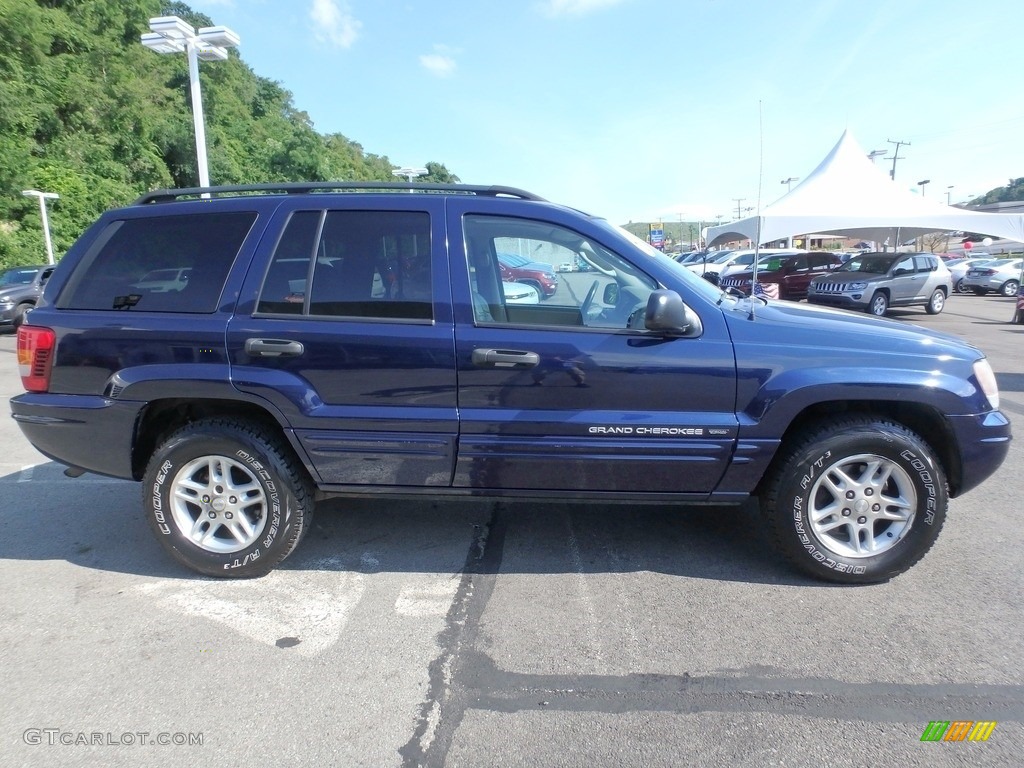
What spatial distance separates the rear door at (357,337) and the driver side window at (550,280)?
20 cm

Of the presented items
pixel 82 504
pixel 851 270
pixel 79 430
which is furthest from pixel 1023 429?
pixel 851 270

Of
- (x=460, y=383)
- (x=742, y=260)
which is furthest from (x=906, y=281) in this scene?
(x=460, y=383)

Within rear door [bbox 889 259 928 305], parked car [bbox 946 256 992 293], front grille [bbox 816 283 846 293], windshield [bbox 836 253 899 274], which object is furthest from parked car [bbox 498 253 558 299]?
parked car [bbox 946 256 992 293]

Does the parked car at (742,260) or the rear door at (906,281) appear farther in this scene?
the parked car at (742,260)

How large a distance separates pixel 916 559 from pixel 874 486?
438 millimetres

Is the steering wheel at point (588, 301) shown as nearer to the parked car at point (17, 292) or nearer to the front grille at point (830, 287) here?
the parked car at point (17, 292)

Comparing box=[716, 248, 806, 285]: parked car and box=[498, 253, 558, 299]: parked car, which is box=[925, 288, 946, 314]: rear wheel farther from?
box=[498, 253, 558, 299]: parked car

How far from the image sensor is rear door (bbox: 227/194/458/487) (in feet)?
10.3

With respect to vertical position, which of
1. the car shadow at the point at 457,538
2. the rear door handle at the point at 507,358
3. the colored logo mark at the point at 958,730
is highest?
the rear door handle at the point at 507,358

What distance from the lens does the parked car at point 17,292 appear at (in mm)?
13578

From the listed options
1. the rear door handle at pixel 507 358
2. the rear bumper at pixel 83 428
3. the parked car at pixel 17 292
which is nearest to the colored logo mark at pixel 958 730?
the rear door handle at pixel 507 358

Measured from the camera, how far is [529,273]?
11.2 ft

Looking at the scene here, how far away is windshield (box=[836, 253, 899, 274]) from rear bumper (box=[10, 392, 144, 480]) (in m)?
17.6

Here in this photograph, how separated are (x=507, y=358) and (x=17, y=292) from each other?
1496 centimetres
